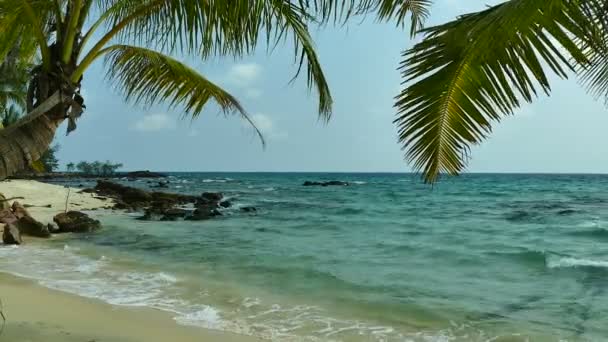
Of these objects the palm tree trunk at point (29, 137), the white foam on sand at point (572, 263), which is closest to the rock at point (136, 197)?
the white foam on sand at point (572, 263)

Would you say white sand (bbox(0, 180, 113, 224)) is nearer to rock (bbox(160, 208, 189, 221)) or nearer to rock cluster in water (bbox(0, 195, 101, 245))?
rock (bbox(160, 208, 189, 221))

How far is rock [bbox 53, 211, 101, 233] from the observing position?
15.2 m

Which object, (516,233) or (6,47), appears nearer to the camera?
(6,47)

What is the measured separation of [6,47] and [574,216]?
2522 cm

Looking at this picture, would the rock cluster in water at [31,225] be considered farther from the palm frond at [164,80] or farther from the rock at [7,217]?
the palm frond at [164,80]

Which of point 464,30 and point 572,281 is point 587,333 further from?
point 464,30

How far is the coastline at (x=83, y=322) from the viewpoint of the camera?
5.39 meters

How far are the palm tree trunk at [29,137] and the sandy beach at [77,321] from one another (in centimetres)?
275

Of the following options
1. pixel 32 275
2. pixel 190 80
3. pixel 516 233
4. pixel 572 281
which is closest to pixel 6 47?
pixel 190 80

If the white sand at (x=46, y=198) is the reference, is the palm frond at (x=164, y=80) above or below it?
above

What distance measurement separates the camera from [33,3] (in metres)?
4.27

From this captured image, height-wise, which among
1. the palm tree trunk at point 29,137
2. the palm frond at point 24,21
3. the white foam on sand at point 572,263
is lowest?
the white foam on sand at point 572,263

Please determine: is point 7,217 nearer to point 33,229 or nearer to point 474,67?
point 33,229

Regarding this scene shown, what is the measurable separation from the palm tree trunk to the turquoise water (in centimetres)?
241
